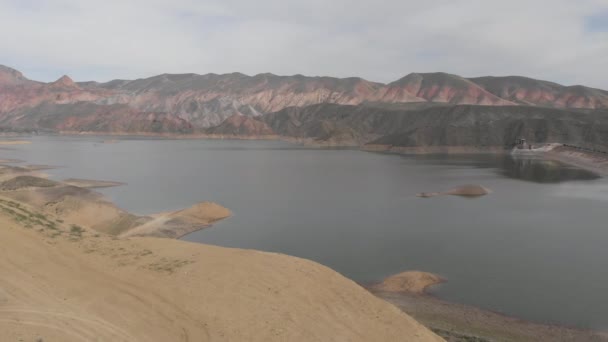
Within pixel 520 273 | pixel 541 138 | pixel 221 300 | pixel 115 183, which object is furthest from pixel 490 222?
pixel 541 138

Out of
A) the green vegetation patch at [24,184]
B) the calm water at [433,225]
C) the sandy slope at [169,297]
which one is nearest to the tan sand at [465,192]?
the calm water at [433,225]

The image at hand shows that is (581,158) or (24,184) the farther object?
(581,158)

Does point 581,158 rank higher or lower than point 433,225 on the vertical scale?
higher

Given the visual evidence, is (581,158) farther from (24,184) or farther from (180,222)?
(24,184)

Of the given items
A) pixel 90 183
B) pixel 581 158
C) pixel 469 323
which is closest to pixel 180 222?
pixel 469 323

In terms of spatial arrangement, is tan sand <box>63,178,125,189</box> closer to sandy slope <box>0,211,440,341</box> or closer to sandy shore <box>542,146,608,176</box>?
sandy slope <box>0,211,440,341</box>

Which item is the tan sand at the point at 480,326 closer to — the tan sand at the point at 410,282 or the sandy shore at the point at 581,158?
the tan sand at the point at 410,282
